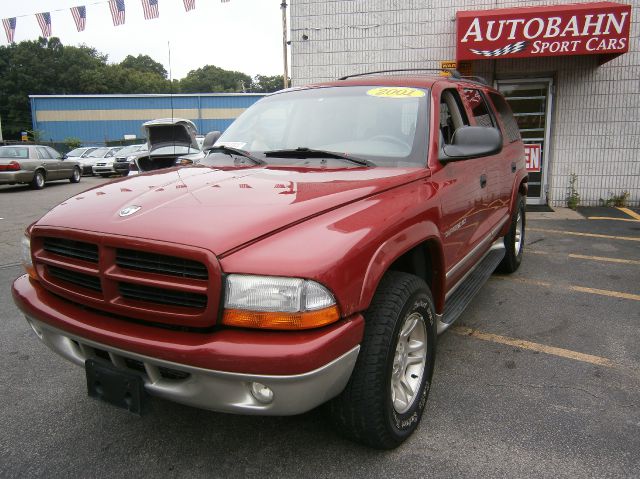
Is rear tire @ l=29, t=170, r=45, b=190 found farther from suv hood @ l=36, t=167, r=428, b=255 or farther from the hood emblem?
the hood emblem

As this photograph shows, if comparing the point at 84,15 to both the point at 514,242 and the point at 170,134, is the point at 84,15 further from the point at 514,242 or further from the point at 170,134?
the point at 514,242

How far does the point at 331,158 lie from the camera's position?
305 cm

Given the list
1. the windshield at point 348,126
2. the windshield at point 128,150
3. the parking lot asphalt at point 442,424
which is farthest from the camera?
Result: the windshield at point 128,150

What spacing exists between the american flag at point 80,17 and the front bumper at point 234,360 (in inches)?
512

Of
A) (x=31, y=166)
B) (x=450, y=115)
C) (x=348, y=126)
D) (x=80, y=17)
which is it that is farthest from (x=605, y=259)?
(x=31, y=166)

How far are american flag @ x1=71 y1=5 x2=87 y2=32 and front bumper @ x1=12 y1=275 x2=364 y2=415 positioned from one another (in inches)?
512

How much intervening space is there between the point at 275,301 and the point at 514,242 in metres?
4.02

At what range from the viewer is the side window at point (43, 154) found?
55.0ft

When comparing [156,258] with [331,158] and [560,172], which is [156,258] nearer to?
[331,158]

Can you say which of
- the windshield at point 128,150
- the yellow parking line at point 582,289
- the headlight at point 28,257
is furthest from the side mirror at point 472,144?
the windshield at point 128,150

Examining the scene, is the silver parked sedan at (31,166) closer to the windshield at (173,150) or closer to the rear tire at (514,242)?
the windshield at (173,150)

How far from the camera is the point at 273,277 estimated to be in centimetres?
187

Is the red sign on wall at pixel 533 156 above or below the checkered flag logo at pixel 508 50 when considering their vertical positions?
below

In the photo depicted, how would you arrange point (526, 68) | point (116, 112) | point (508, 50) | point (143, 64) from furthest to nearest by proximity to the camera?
point (143, 64) < point (116, 112) < point (526, 68) < point (508, 50)
